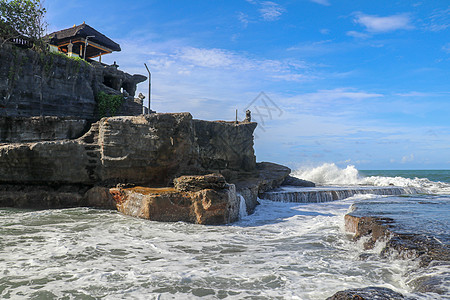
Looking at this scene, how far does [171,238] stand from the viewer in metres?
5.91

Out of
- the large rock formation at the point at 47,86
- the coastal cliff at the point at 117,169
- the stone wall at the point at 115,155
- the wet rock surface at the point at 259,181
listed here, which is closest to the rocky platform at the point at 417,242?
the coastal cliff at the point at 117,169

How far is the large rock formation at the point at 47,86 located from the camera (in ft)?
51.8

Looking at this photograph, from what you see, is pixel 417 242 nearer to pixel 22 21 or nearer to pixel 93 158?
pixel 93 158

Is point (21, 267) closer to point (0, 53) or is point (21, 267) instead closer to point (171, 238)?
point (171, 238)

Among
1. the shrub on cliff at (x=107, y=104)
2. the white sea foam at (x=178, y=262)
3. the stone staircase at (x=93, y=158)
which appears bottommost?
the white sea foam at (x=178, y=262)

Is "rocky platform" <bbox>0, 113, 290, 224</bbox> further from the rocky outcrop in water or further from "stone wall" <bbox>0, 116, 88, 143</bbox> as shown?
"stone wall" <bbox>0, 116, 88, 143</bbox>

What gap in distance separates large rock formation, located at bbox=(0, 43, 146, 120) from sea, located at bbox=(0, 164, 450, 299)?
1084 centimetres

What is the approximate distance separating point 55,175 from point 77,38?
1778cm

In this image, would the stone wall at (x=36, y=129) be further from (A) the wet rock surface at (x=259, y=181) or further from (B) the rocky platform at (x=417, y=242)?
(B) the rocky platform at (x=417, y=242)

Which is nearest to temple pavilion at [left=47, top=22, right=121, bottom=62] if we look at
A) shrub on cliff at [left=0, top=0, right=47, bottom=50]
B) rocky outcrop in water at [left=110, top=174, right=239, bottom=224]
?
shrub on cliff at [left=0, top=0, right=47, bottom=50]

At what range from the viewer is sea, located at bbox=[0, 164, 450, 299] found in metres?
3.44

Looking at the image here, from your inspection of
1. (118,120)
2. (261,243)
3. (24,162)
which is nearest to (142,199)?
(118,120)

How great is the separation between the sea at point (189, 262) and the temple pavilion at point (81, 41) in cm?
1960

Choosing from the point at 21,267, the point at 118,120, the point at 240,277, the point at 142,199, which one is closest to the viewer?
the point at 240,277
